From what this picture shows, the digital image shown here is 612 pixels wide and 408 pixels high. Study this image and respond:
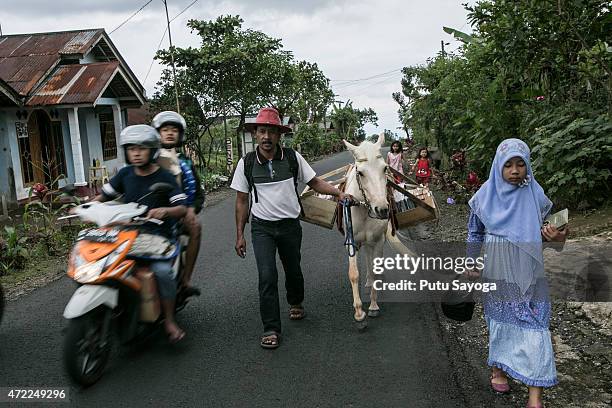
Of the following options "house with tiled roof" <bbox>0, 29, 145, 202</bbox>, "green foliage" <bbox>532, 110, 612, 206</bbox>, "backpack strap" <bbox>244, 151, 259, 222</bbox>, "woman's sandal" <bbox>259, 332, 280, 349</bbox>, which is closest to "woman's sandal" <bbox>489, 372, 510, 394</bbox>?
"woman's sandal" <bbox>259, 332, 280, 349</bbox>

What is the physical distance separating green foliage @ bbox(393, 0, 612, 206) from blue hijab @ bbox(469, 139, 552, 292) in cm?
404

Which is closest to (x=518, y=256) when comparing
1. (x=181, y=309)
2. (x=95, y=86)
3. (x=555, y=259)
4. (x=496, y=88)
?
(x=555, y=259)

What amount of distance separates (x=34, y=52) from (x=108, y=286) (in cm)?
1594

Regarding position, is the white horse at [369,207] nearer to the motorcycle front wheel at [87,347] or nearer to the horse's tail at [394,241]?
the horse's tail at [394,241]

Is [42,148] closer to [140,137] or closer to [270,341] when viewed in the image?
[140,137]

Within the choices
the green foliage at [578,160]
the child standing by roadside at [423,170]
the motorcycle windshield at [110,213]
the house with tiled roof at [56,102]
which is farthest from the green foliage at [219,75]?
the motorcycle windshield at [110,213]

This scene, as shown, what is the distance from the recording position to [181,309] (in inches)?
A: 201

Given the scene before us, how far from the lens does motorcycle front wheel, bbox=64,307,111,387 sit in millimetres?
3561

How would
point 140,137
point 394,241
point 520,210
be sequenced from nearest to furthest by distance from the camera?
1. point 520,210
2. point 140,137
3. point 394,241

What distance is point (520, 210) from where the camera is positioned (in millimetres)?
3363

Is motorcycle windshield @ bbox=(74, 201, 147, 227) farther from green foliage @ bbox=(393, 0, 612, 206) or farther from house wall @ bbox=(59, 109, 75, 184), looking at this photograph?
house wall @ bbox=(59, 109, 75, 184)

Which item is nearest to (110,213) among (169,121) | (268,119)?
(268,119)

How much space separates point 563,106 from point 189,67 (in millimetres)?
14995

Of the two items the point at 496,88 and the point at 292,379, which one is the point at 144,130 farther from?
the point at 496,88
